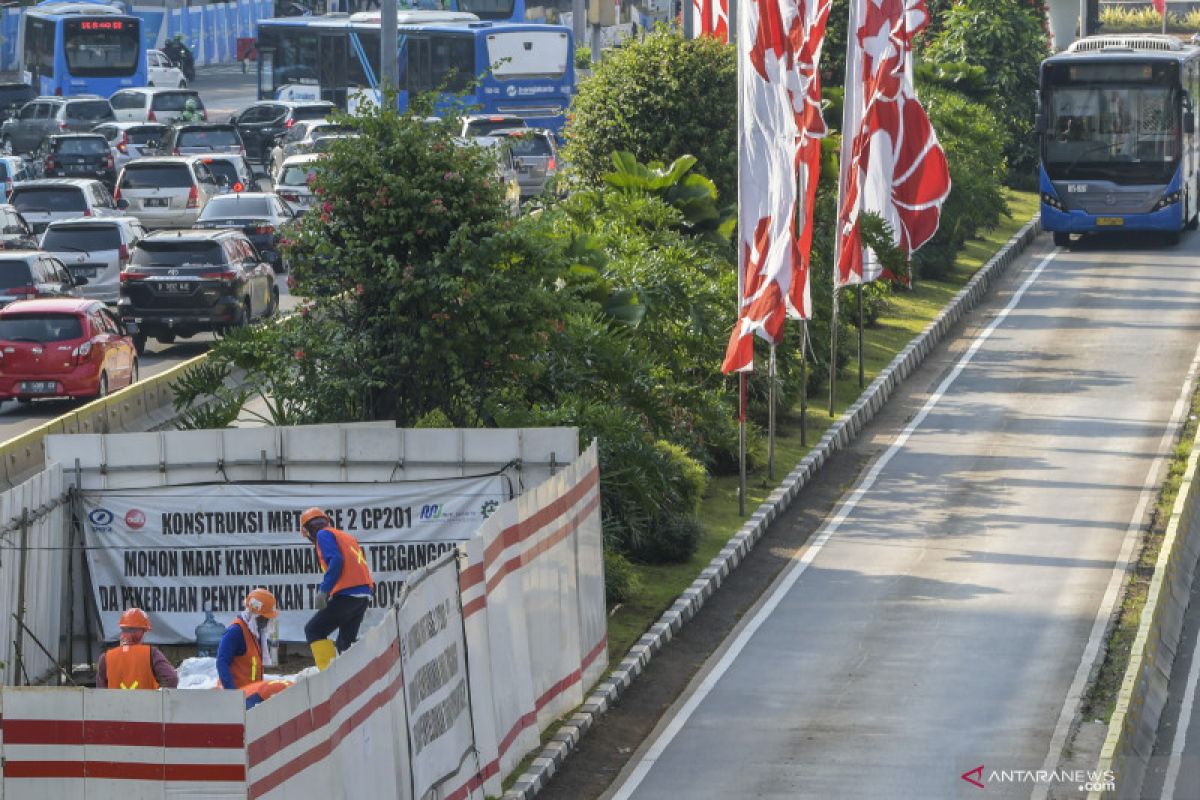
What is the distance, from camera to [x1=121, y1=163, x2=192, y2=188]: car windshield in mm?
47156

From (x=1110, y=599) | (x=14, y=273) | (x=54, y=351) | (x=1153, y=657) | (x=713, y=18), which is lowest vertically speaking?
(x=1110, y=599)

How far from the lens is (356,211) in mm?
22047

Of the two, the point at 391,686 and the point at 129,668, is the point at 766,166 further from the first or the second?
the point at 391,686

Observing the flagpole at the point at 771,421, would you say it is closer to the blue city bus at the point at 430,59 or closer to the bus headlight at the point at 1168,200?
the bus headlight at the point at 1168,200

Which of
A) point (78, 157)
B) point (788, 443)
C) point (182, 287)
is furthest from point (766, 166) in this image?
point (78, 157)

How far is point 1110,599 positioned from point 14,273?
18476 mm

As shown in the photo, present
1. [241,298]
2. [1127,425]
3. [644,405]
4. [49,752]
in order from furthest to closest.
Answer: [241,298], [1127,425], [644,405], [49,752]

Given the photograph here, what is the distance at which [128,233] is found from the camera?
127 feet

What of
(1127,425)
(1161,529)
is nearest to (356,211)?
(1161,529)

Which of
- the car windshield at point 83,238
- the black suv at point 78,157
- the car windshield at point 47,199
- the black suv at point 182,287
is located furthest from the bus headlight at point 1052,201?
the black suv at point 78,157

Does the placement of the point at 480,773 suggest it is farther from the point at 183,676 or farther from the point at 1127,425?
the point at 1127,425

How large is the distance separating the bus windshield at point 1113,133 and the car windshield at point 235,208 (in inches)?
594

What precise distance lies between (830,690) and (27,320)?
48.7ft

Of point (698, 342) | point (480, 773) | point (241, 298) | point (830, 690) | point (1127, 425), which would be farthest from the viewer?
point (241, 298)
